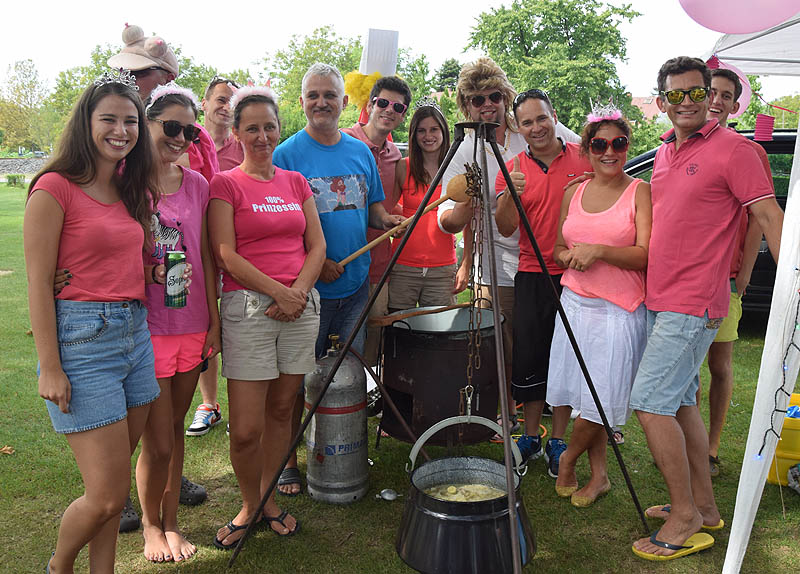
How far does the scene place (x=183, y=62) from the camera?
3716 cm

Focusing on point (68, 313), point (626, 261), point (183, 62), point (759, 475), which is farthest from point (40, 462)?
point (183, 62)

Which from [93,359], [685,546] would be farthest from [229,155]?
[685,546]

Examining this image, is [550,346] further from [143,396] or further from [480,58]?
[143,396]

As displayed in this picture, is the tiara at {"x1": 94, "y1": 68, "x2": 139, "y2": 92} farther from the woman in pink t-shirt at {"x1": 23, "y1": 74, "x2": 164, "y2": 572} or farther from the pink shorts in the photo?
the pink shorts

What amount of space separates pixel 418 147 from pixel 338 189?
2.84 feet

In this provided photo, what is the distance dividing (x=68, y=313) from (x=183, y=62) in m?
39.4

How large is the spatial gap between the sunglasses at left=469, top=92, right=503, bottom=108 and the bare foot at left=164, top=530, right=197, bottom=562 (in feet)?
9.14

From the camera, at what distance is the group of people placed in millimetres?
2131

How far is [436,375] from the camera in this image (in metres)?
3.38

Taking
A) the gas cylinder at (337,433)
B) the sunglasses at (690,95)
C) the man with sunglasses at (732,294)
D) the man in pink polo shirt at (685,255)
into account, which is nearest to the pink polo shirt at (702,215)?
the man in pink polo shirt at (685,255)

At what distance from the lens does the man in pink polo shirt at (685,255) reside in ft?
8.56

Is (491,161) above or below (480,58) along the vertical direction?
below

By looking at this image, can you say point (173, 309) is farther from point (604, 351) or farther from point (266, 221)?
point (604, 351)

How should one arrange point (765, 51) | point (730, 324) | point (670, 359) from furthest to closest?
point (765, 51), point (730, 324), point (670, 359)
